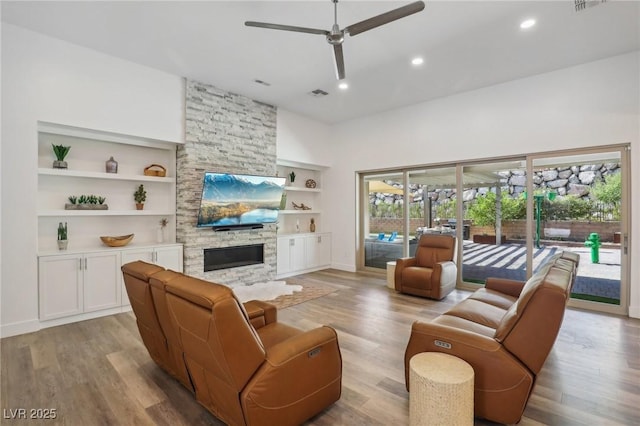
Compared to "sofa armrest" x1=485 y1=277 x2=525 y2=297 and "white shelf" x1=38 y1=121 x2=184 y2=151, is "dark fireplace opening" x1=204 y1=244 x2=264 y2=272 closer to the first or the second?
"white shelf" x1=38 y1=121 x2=184 y2=151

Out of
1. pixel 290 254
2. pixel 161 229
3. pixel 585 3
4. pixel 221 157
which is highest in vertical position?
pixel 585 3

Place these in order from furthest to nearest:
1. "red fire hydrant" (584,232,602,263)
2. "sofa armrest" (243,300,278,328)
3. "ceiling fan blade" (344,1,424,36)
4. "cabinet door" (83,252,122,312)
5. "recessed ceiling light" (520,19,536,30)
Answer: "red fire hydrant" (584,232,602,263), "cabinet door" (83,252,122,312), "recessed ceiling light" (520,19,536,30), "sofa armrest" (243,300,278,328), "ceiling fan blade" (344,1,424,36)

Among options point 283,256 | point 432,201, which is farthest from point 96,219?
point 432,201

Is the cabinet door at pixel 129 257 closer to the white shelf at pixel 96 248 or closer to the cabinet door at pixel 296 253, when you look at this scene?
the white shelf at pixel 96 248

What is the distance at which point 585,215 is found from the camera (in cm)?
448

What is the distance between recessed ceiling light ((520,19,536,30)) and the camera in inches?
130

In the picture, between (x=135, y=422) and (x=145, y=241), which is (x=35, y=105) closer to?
(x=145, y=241)

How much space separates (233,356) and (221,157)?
170 inches

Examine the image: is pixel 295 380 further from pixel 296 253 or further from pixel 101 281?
pixel 296 253

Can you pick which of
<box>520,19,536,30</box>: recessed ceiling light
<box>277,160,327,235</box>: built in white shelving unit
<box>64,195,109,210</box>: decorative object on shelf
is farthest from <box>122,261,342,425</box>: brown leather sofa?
<box>277,160,327,235</box>: built in white shelving unit

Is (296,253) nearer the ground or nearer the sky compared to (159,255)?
nearer the ground

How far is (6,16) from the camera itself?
10.8ft

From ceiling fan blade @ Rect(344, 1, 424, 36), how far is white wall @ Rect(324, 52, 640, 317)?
131 inches

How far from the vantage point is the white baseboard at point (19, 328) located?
339cm
